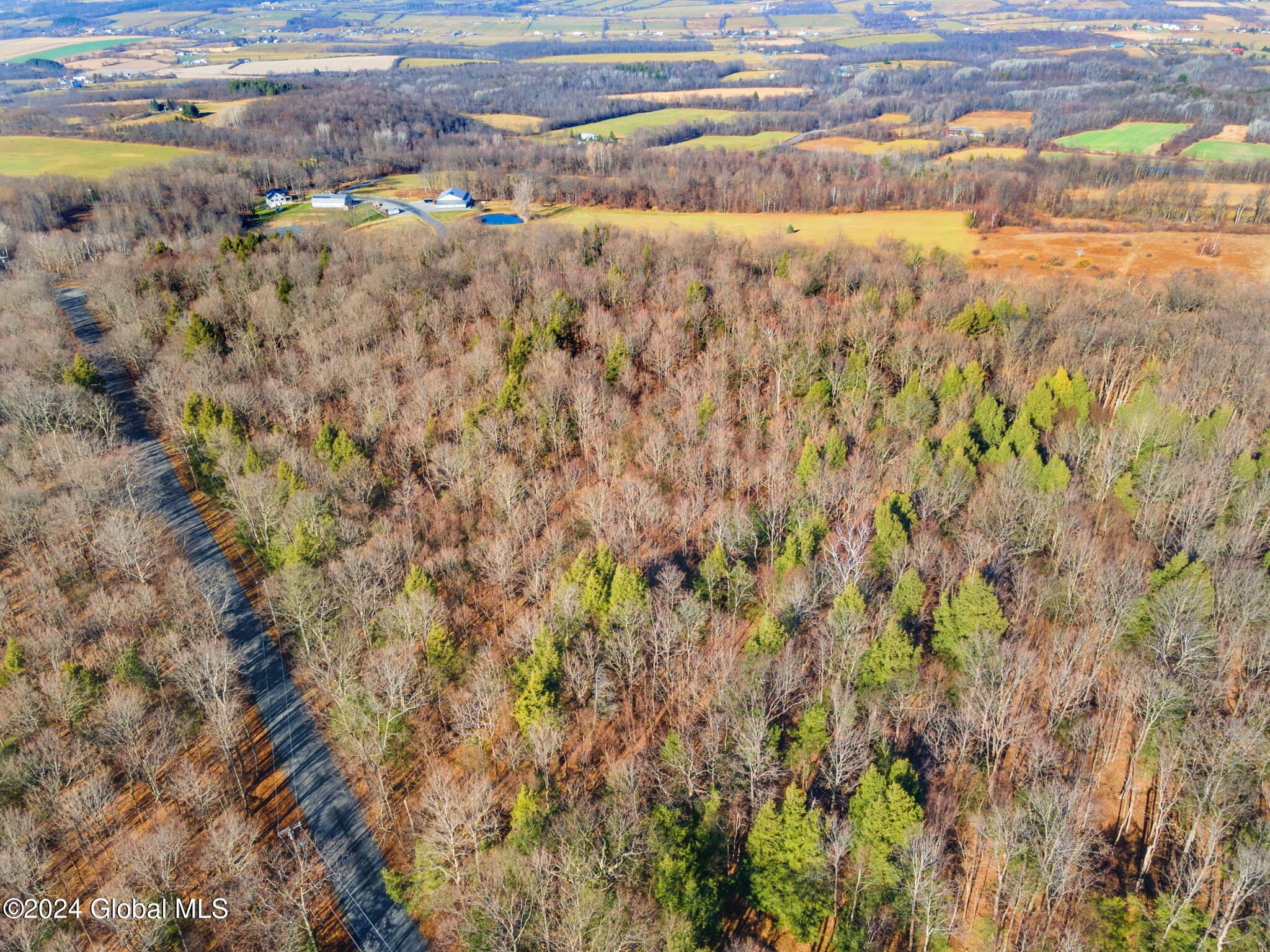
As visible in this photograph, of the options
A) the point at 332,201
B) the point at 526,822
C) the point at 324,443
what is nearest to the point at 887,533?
the point at 526,822

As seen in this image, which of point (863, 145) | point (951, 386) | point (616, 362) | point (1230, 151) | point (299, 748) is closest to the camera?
point (299, 748)

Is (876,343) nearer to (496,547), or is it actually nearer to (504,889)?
(496,547)

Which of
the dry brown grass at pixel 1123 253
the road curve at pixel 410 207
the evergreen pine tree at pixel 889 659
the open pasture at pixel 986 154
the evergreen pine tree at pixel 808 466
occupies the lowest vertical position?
the evergreen pine tree at pixel 889 659

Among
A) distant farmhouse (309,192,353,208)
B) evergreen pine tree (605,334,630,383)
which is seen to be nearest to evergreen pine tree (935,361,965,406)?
evergreen pine tree (605,334,630,383)

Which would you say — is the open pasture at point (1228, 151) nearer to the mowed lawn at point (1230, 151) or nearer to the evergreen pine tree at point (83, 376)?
the mowed lawn at point (1230, 151)

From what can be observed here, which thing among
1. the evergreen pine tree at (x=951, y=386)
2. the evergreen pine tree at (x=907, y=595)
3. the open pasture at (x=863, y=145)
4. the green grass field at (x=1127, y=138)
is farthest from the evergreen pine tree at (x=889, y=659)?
the green grass field at (x=1127, y=138)

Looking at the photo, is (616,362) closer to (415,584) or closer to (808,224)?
(415,584)

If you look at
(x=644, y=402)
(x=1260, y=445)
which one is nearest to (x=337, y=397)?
(x=644, y=402)
